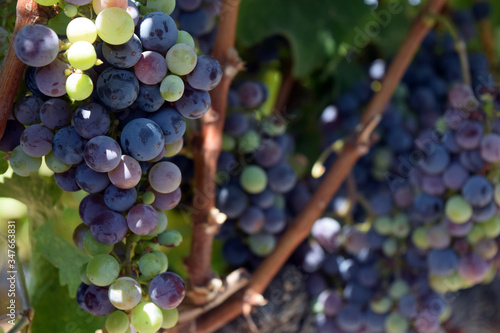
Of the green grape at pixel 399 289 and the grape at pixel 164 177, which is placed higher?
the grape at pixel 164 177

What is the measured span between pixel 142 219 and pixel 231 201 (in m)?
0.34

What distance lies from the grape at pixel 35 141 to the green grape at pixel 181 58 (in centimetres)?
11

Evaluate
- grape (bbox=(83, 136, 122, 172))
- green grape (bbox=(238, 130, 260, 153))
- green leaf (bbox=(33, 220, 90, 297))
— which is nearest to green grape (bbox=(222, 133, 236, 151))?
green grape (bbox=(238, 130, 260, 153))

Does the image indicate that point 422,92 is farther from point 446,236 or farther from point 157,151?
point 157,151

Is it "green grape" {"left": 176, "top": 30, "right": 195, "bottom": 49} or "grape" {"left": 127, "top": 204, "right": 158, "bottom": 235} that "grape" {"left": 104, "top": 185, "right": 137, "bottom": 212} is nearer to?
"grape" {"left": 127, "top": 204, "right": 158, "bottom": 235}

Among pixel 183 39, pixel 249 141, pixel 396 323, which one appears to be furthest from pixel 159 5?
pixel 396 323

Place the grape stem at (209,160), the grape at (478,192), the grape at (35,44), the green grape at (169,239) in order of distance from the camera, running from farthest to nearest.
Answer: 1. the grape at (478,192)
2. the grape stem at (209,160)
3. the green grape at (169,239)
4. the grape at (35,44)

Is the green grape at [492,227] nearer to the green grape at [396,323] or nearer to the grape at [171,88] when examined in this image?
the green grape at [396,323]

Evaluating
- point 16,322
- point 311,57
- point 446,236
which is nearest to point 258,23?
point 311,57

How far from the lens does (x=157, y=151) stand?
0.40 meters

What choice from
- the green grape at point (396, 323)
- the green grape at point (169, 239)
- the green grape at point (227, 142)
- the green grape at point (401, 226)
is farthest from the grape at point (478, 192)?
the green grape at point (169, 239)

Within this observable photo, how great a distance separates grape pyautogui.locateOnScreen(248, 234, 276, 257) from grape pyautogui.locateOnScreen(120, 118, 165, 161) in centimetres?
41

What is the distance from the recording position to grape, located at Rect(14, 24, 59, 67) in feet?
1.18

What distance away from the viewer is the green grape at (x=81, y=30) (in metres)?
0.37
